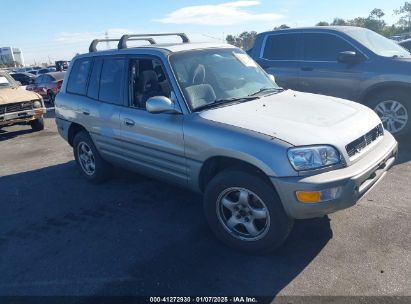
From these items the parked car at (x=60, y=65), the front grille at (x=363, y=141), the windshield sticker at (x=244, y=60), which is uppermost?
the windshield sticker at (x=244, y=60)

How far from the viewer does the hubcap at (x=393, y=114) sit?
616 centimetres

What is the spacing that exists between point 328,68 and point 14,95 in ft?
26.0

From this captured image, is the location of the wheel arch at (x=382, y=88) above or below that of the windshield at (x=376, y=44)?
below

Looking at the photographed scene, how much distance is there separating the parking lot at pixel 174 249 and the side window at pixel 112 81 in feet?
4.29

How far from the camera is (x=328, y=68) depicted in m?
→ 6.70

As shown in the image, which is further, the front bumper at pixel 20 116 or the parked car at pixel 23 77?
the parked car at pixel 23 77

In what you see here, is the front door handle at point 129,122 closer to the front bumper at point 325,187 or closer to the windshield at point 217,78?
the windshield at point 217,78

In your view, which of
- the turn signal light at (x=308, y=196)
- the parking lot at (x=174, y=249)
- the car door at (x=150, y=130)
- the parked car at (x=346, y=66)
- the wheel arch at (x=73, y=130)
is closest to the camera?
the turn signal light at (x=308, y=196)

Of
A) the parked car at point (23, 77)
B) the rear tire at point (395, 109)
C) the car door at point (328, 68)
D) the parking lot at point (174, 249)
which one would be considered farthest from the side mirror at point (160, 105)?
the parked car at point (23, 77)

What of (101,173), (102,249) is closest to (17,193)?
(101,173)

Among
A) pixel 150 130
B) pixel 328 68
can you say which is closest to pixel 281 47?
pixel 328 68

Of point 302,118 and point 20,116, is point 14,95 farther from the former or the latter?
point 302,118

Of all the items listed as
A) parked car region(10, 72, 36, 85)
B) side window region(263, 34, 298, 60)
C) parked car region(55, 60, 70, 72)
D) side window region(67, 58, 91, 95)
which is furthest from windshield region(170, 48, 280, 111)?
parked car region(10, 72, 36, 85)

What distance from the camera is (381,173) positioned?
348cm
